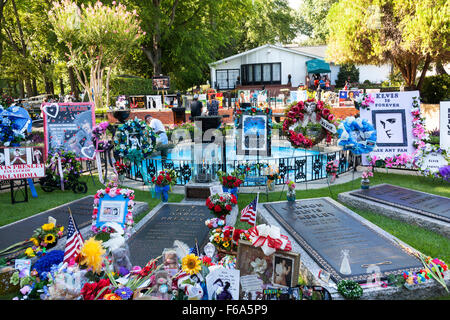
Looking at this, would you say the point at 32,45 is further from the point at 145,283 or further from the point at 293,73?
the point at 145,283

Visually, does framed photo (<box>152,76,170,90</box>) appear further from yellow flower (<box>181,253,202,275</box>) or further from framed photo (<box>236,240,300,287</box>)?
yellow flower (<box>181,253,202,275</box>)

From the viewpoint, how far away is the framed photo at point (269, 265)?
4.33 metres

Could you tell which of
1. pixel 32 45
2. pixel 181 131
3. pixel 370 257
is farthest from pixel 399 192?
pixel 32 45

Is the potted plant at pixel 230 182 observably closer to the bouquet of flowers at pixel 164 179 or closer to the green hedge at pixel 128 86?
the bouquet of flowers at pixel 164 179

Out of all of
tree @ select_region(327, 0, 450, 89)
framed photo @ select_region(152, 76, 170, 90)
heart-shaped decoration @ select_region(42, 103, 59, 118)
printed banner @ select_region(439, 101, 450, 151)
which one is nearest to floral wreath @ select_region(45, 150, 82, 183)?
heart-shaped decoration @ select_region(42, 103, 59, 118)

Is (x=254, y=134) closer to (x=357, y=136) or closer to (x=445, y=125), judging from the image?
(x=357, y=136)

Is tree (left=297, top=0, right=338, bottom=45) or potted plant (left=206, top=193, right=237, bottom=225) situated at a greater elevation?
tree (left=297, top=0, right=338, bottom=45)

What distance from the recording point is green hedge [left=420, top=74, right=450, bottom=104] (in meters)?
19.2

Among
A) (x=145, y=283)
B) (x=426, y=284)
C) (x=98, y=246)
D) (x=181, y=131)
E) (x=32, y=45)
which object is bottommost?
(x=426, y=284)

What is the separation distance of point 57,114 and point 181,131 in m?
6.95

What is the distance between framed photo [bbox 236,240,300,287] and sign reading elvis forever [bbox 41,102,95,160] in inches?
318

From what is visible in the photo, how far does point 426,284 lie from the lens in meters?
4.64

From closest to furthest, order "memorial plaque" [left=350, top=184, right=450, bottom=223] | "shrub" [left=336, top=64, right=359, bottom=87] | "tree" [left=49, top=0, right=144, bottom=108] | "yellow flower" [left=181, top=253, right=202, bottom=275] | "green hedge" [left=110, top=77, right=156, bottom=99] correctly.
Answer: "yellow flower" [left=181, top=253, right=202, bottom=275] → "memorial plaque" [left=350, top=184, right=450, bottom=223] → "tree" [left=49, top=0, right=144, bottom=108] → "green hedge" [left=110, top=77, right=156, bottom=99] → "shrub" [left=336, top=64, right=359, bottom=87]

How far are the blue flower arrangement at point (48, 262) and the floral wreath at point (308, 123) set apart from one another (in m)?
6.28
